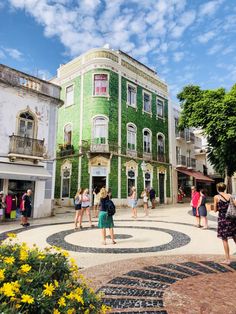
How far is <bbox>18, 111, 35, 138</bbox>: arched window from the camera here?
14.4 meters

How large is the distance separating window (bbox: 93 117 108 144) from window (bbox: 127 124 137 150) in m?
2.70

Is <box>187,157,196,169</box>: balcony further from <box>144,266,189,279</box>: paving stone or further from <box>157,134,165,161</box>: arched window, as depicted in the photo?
<box>144,266,189,279</box>: paving stone

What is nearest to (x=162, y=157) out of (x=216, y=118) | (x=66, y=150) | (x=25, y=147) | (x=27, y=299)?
(x=216, y=118)

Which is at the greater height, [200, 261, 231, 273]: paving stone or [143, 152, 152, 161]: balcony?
[143, 152, 152, 161]: balcony

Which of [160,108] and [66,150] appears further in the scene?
[160,108]

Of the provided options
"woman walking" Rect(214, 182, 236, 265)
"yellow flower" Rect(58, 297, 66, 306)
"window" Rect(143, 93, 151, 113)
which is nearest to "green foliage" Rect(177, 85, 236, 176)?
"window" Rect(143, 93, 151, 113)

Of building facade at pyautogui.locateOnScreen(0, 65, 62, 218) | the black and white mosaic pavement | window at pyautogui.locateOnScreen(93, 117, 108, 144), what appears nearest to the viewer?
the black and white mosaic pavement

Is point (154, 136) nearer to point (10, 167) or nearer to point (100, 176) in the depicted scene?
point (100, 176)

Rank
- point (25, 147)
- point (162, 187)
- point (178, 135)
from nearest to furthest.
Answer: point (25, 147) < point (162, 187) < point (178, 135)

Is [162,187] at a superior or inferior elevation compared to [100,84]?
inferior

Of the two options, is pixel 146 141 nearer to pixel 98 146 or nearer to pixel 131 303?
pixel 98 146

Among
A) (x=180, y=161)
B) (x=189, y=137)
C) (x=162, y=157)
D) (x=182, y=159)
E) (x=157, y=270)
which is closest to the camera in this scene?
(x=157, y=270)

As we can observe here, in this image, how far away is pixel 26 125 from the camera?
14617mm

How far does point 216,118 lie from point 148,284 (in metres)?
19.5
